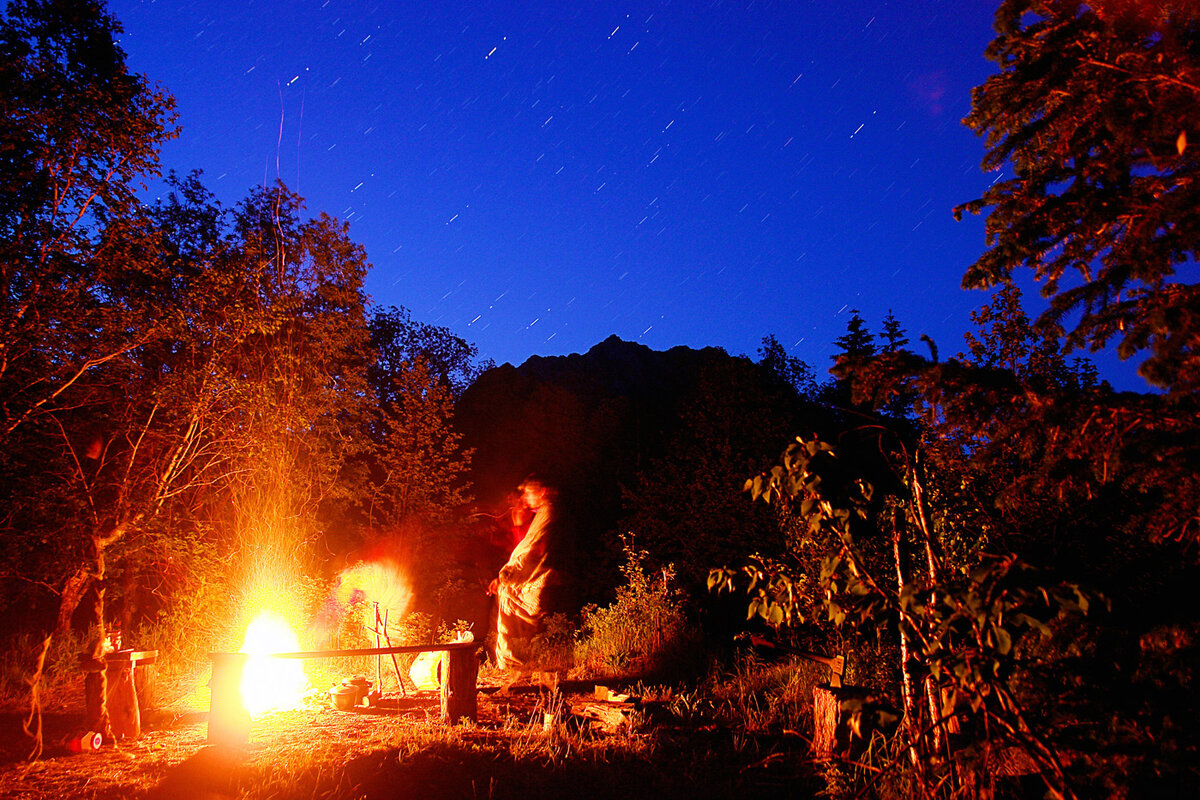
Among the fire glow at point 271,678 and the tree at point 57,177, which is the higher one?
the tree at point 57,177

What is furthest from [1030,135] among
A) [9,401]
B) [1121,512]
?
[9,401]

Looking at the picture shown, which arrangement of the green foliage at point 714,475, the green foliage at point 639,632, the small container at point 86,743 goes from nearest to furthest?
1. the small container at point 86,743
2. the green foliage at point 639,632
3. the green foliage at point 714,475

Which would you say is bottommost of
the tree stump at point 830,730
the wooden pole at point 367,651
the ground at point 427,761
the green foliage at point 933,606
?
the ground at point 427,761

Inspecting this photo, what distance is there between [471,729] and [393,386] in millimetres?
13192

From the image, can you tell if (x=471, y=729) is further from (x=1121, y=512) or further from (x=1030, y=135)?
(x=1030, y=135)

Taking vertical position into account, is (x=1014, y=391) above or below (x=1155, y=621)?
above

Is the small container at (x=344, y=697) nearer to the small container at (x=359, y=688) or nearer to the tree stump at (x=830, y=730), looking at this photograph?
the small container at (x=359, y=688)

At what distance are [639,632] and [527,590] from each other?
2.91 meters

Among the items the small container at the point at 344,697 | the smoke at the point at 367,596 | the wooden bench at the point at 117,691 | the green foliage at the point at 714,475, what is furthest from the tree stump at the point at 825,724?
the smoke at the point at 367,596

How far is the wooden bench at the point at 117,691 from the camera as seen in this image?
5812mm

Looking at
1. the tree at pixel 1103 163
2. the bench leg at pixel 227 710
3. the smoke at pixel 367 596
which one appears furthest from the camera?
the smoke at pixel 367 596

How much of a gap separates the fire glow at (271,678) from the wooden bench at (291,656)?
135 centimetres

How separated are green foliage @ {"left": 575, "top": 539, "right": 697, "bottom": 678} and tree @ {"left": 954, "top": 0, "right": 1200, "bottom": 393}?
6673 millimetres

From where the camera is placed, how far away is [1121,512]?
5059mm
